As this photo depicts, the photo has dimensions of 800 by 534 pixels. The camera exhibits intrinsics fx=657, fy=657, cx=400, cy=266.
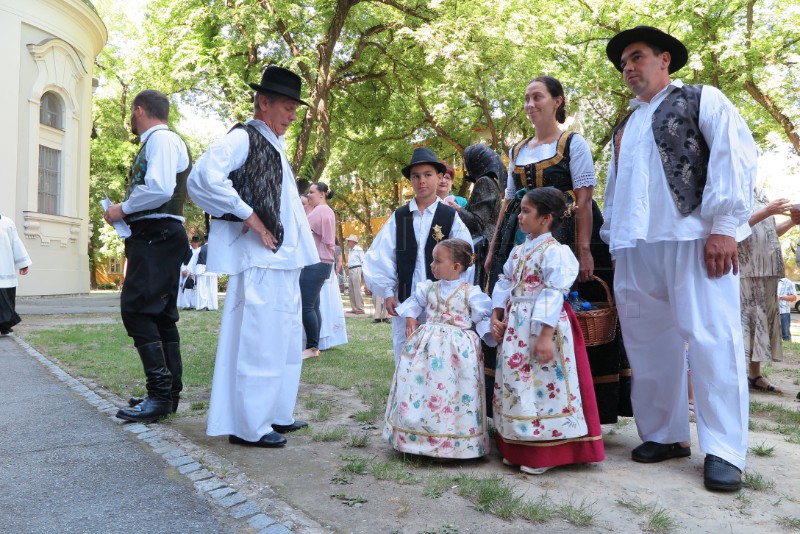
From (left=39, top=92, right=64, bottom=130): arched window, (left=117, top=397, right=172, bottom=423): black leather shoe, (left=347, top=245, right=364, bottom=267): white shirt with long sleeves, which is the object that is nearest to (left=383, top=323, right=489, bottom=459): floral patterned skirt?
(left=117, top=397, right=172, bottom=423): black leather shoe

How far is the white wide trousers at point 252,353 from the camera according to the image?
3820 millimetres

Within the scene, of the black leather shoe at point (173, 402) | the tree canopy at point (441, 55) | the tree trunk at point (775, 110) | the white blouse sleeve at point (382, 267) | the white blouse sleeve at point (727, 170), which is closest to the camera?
the white blouse sleeve at point (727, 170)

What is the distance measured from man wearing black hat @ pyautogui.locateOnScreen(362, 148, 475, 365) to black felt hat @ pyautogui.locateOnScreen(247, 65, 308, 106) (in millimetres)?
883

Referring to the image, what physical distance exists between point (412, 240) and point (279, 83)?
131 centimetres

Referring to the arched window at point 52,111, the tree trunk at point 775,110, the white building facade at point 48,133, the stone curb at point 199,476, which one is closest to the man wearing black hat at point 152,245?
the stone curb at point 199,476

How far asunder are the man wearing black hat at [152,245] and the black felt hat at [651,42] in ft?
9.47

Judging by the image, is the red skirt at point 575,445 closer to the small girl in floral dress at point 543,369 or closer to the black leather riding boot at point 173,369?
the small girl in floral dress at point 543,369

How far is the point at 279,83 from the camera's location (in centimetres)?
404

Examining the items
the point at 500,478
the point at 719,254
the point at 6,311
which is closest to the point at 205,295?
the point at 6,311

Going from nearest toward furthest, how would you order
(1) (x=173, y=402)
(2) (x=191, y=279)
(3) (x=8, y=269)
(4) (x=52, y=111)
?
(1) (x=173, y=402)
(3) (x=8, y=269)
(2) (x=191, y=279)
(4) (x=52, y=111)

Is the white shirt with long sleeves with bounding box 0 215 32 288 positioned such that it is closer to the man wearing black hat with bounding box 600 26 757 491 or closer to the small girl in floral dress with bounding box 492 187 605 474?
the small girl in floral dress with bounding box 492 187 605 474

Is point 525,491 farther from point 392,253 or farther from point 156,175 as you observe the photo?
point 156,175

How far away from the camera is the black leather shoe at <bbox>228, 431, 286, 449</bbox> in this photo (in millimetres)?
3805

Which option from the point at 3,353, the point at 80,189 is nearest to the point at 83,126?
the point at 80,189
